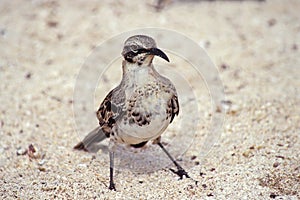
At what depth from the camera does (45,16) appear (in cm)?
770

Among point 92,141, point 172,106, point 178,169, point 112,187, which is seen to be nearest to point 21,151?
point 92,141

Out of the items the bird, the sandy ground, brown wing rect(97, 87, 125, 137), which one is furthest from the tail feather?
the bird

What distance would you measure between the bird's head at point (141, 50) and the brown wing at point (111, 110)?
30 cm

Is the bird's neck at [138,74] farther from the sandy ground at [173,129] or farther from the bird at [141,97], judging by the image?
the sandy ground at [173,129]

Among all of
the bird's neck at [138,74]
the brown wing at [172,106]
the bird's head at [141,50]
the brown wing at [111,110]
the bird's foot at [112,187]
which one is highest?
the bird's head at [141,50]

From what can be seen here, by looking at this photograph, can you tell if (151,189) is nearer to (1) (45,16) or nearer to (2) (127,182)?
(2) (127,182)

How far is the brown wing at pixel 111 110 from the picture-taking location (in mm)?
3875

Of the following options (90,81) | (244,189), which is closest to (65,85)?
(90,81)

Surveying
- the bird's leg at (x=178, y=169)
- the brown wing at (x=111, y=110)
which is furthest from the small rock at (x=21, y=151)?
the bird's leg at (x=178, y=169)

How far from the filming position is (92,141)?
15.1 ft

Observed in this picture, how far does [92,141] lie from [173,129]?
0.96 metres

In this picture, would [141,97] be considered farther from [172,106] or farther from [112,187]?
[112,187]

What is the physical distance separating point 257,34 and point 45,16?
10.5 feet

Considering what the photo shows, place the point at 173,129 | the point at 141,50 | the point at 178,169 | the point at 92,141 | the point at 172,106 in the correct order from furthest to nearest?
the point at 173,129 < the point at 92,141 < the point at 178,169 < the point at 172,106 < the point at 141,50
